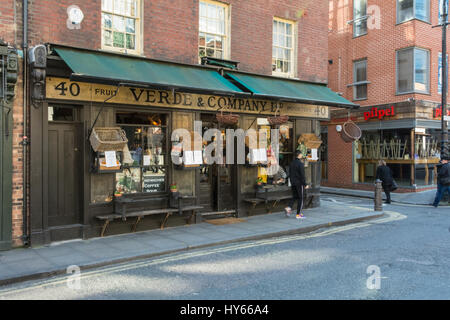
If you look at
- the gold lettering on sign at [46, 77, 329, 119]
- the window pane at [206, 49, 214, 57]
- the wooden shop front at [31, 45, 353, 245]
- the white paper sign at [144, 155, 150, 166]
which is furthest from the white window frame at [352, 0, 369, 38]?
the white paper sign at [144, 155, 150, 166]

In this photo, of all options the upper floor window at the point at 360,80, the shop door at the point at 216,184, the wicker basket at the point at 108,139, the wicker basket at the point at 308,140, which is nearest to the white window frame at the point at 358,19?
the upper floor window at the point at 360,80

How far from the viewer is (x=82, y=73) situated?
8.00m

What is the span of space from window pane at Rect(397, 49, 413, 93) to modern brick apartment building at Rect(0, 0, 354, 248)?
7.24m

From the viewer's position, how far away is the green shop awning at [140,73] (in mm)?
8328

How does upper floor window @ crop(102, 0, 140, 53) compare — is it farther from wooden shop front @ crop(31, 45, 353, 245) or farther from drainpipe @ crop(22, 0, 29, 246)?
drainpipe @ crop(22, 0, 29, 246)

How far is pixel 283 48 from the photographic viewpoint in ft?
43.9

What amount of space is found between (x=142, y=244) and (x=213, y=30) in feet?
21.0

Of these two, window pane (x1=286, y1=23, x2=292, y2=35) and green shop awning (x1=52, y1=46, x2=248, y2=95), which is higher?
window pane (x1=286, y1=23, x2=292, y2=35)

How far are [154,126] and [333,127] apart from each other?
13.9m

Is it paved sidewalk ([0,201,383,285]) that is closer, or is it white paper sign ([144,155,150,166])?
paved sidewalk ([0,201,383,285])

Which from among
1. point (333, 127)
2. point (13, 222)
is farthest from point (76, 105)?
point (333, 127)

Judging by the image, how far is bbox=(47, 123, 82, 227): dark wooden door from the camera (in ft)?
29.0
